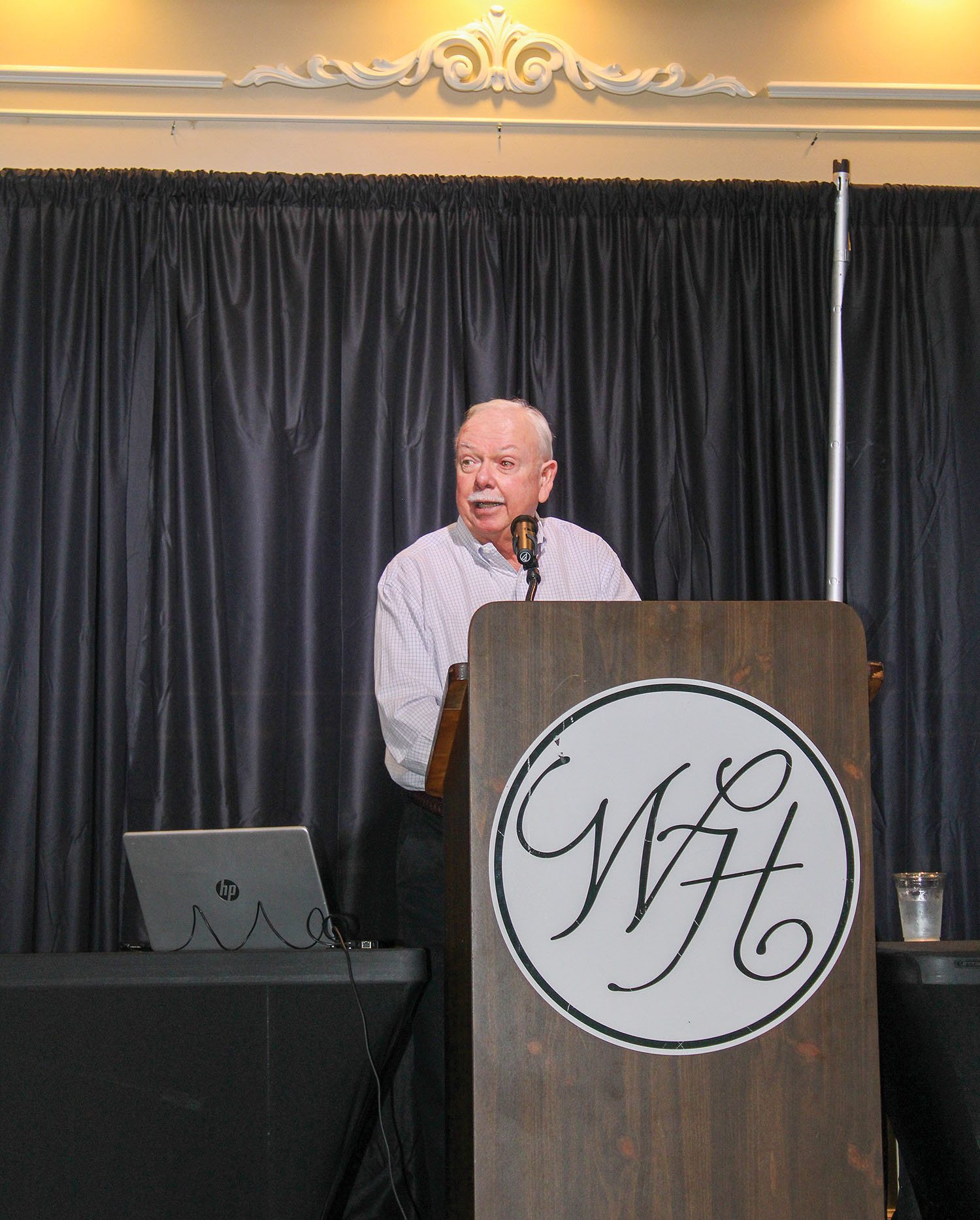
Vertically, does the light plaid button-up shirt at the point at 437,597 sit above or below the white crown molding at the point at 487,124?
below

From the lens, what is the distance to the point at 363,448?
317 cm

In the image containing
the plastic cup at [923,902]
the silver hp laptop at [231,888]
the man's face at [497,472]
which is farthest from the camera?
the man's face at [497,472]

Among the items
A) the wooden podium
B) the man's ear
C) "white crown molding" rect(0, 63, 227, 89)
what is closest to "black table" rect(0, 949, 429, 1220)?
the wooden podium

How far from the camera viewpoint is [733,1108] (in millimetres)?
1084

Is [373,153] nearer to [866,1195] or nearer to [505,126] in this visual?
[505,126]

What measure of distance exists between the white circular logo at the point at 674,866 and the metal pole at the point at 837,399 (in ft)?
2.63

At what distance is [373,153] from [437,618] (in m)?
1.54

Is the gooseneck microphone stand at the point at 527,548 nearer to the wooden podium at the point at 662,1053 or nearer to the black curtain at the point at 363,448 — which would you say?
the wooden podium at the point at 662,1053

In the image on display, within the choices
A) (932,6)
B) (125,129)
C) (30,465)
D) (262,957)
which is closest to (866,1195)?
(262,957)

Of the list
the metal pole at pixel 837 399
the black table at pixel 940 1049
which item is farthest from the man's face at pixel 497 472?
the black table at pixel 940 1049

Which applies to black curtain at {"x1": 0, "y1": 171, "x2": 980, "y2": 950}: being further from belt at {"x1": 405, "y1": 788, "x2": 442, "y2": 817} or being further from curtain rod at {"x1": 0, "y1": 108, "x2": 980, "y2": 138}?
belt at {"x1": 405, "y1": 788, "x2": 442, "y2": 817}

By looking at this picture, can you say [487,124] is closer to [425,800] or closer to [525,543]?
[425,800]

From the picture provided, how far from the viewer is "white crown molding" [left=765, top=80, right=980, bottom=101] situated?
3.42m

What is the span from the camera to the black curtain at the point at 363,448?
302 centimetres
